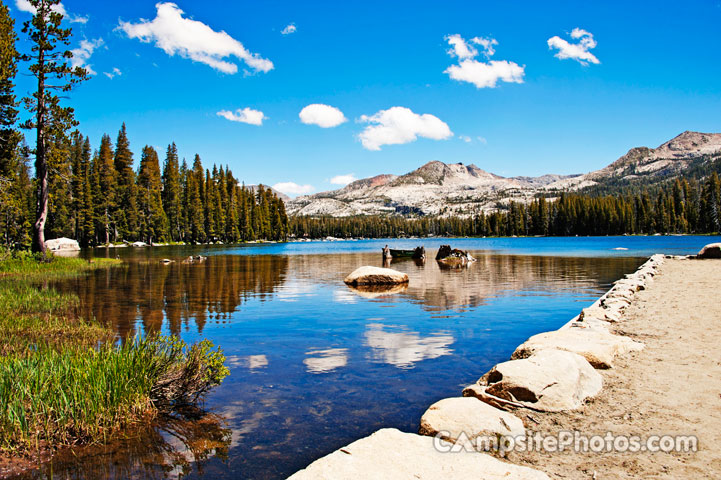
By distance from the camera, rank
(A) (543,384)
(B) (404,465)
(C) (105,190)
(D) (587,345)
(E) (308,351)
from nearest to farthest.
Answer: (B) (404,465) → (A) (543,384) → (D) (587,345) → (E) (308,351) → (C) (105,190)

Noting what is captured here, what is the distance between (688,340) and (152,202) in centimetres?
10108

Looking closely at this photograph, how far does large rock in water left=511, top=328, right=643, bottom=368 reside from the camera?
7.88m

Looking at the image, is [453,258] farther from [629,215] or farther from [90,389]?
[629,215]

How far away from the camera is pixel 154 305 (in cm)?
1739

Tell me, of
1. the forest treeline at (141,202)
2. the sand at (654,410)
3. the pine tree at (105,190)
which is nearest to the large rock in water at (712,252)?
the sand at (654,410)

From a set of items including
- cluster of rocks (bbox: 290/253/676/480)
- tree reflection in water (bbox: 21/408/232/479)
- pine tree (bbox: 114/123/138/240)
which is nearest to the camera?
cluster of rocks (bbox: 290/253/676/480)

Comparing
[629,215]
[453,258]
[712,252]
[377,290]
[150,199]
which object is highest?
[150,199]

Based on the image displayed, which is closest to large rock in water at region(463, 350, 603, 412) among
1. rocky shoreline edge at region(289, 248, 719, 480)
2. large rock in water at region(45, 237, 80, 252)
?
rocky shoreline edge at region(289, 248, 719, 480)

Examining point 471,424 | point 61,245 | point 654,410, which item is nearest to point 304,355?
point 471,424

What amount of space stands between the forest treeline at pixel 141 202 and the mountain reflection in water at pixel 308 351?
54.2 metres

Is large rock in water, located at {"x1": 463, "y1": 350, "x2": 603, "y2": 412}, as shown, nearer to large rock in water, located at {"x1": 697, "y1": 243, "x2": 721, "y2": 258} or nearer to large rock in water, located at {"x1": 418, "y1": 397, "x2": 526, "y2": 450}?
large rock in water, located at {"x1": 418, "y1": 397, "x2": 526, "y2": 450}

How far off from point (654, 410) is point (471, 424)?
2.74 m

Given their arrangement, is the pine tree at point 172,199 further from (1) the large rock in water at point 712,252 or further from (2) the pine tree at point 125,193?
(1) the large rock in water at point 712,252

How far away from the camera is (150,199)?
3659 inches
